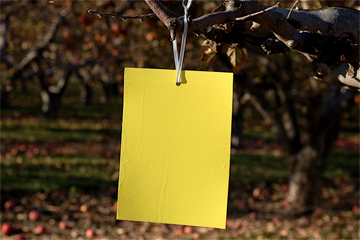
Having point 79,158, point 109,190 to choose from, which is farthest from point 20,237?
point 79,158

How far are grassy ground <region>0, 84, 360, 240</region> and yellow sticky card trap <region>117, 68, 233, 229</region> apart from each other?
3236mm

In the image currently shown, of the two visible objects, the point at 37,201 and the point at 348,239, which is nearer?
the point at 348,239

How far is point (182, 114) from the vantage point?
0.95 meters

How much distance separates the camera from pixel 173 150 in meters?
0.95

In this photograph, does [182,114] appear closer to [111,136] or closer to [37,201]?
[37,201]

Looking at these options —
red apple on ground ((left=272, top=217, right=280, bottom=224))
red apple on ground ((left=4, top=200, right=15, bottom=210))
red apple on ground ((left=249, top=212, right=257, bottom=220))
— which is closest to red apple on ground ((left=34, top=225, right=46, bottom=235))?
red apple on ground ((left=4, top=200, right=15, bottom=210))

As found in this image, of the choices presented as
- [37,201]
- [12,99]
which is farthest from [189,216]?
[12,99]

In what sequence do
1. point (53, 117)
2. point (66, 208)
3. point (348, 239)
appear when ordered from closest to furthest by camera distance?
point (348, 239) → point (66, 208) → point (53, 117)

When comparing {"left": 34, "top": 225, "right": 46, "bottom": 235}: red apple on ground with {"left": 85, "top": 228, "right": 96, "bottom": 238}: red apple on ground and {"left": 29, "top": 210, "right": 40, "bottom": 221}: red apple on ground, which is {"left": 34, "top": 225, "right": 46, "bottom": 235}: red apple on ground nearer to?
{"left": 29, "top": 210, "right": 40, "bottom": 221}: red apple on ground

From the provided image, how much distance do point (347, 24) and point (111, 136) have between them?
9725mm

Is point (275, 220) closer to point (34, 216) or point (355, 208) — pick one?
point (355, 208)

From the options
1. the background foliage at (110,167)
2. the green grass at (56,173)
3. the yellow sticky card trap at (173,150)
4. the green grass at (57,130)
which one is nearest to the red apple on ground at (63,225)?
the background foliage at (110,167)

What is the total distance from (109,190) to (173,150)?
4954mm

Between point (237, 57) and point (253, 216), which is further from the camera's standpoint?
point (253, 216)
